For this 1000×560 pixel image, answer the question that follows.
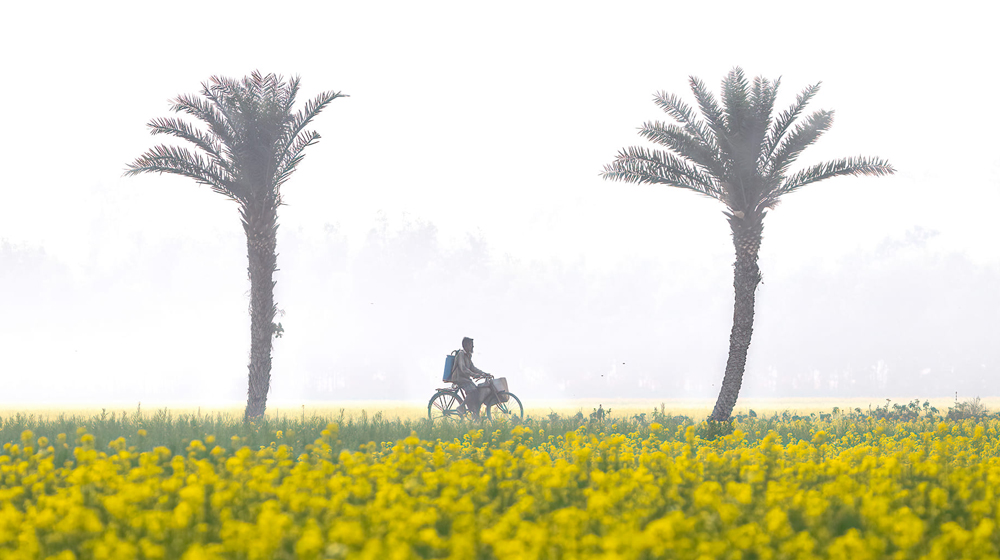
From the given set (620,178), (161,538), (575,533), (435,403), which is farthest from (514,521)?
(620,178)

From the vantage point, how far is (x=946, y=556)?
17.2 ft

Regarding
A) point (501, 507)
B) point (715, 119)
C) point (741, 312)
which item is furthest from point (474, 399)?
point (501, 507)

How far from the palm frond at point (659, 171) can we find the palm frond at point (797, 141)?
54.5 inches

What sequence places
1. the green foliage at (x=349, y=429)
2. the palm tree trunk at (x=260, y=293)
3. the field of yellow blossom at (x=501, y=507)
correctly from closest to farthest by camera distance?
the field of yellow blossom at (x=501, y=507) < the green foliage at (x=349, y=429) < the palm tree trunk at (x=260, y=293)

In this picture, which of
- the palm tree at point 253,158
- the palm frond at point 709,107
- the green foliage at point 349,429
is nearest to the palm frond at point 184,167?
the palm tree at point 253,158

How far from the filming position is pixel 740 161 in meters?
Answer: 19.2

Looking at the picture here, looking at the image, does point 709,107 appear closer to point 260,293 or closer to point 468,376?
point 468,376

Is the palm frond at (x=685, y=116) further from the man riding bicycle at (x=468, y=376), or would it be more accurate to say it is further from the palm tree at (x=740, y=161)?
the man riding bicycle at (x=468, y=376)

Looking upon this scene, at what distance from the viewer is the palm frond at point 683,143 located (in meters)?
19.4

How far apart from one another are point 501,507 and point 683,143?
14.1 metres

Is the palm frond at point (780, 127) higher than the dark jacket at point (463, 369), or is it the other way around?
the palm frond at point (780, 127)

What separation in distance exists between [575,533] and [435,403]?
12.8m

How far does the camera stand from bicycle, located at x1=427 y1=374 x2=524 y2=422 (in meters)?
17.3

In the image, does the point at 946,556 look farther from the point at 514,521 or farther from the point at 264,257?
the point at 264,257
